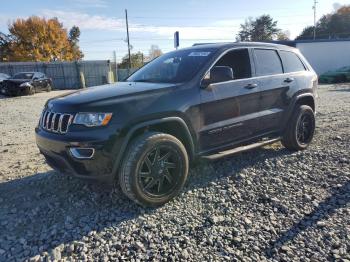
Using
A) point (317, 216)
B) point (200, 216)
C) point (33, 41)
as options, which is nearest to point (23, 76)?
point (200, 216)

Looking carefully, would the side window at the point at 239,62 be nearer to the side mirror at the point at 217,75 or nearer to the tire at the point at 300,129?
the side mirror at the point at 217,75

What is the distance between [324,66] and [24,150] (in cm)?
3660

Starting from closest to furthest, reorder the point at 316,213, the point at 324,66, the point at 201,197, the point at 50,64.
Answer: the point at 316,213 < the point at 201,197 < the point at 50,64 < the point at 324,66

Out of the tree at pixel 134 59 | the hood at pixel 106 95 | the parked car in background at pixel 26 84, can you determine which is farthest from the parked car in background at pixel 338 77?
the tree at pixel 134 59

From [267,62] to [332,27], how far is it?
6856 cm

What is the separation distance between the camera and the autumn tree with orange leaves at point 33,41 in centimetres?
5638

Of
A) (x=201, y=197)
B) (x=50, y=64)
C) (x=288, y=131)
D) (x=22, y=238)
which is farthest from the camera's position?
(x=50, y=64)

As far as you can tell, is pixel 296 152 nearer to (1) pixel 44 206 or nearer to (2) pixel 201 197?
(2) pixel 201 197

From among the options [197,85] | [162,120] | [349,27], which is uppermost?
[349,27]

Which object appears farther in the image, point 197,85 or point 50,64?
point 50,64

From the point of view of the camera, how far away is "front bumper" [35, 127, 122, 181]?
350 cm

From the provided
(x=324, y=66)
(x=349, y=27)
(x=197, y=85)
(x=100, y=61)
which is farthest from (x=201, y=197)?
(x=349, y=27)

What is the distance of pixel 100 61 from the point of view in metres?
32.0

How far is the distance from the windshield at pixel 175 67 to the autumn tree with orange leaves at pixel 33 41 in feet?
185
